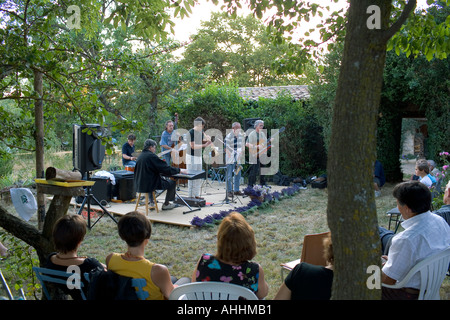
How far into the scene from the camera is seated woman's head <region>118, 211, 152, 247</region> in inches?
100

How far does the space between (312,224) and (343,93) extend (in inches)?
222

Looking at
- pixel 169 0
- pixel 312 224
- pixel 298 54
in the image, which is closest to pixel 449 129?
pixel 312 224

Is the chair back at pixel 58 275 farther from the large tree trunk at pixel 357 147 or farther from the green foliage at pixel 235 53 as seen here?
the green foliage at pixel 235 53

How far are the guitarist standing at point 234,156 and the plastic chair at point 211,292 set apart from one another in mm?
6877

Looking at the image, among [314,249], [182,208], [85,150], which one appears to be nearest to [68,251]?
[314,249]

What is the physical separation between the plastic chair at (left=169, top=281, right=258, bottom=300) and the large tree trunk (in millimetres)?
604

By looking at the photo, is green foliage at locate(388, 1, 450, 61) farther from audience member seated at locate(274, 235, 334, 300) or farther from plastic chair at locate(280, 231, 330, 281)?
audience member seated at locate(274, 235, 334, 300)

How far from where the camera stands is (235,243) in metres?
2.47

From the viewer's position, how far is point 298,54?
441 centimetres

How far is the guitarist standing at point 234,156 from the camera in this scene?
30.0 feet

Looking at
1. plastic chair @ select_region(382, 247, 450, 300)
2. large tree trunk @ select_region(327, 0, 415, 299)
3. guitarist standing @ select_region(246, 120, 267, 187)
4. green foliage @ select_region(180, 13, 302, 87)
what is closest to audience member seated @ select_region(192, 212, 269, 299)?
large tree trunk @ select_region(327, 0, 415, 299)

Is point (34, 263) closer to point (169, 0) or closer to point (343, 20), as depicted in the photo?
point (169, 0)

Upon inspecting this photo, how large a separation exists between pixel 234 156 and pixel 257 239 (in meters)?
3.34
